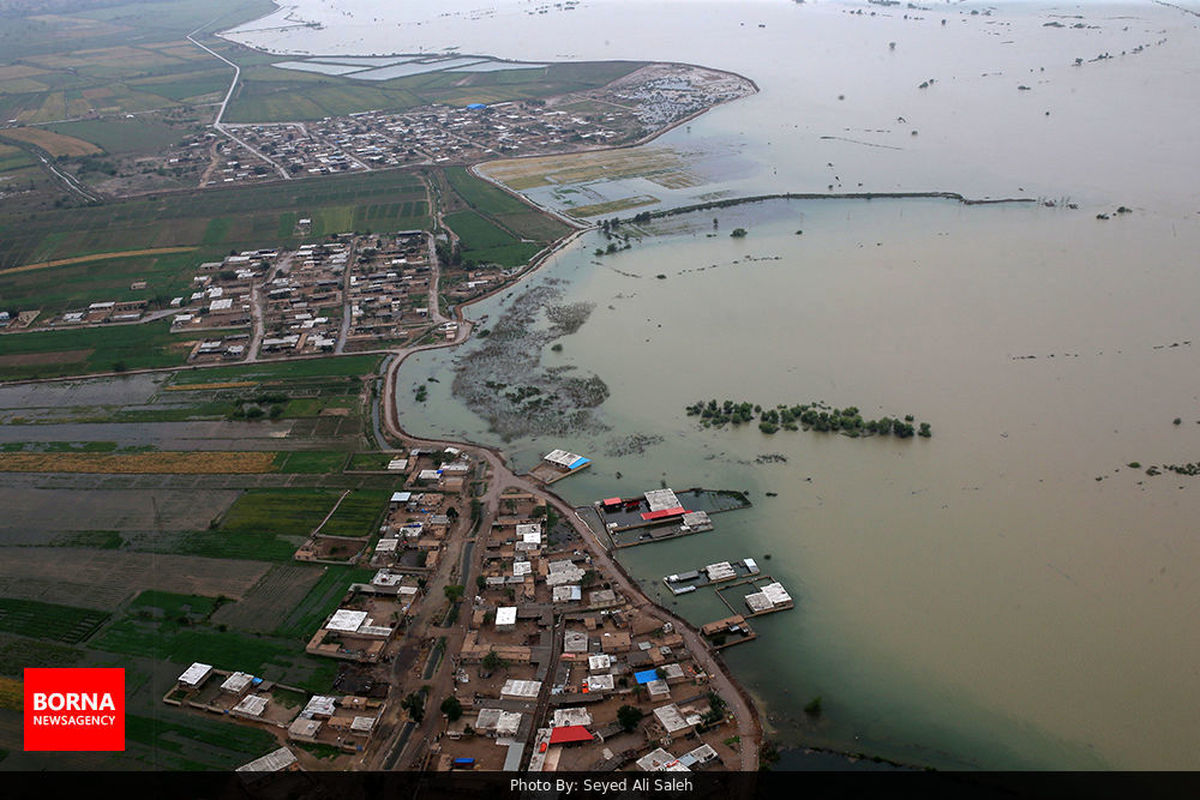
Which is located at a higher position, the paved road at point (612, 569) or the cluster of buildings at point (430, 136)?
the cluster of buildings at point (430, 136)

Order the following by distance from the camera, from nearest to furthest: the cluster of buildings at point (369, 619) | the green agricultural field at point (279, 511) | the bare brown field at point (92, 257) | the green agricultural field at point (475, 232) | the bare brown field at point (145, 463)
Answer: the cluster of buildings at point (369, 619)
the green agricultural field at point (279, 511)
the bare brown field at point (145, 463)
the bare brown field at point (92, 257)
the green agricultural field at point (475, 232)

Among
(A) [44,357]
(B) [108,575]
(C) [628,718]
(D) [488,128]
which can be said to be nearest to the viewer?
(C) [628,718]

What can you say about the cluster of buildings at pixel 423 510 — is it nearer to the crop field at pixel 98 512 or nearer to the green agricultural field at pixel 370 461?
the green agricultural field at pixel 370 461

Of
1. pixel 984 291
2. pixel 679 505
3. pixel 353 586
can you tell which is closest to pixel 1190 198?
pixel 984 291

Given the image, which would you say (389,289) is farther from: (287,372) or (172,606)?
(172,606)

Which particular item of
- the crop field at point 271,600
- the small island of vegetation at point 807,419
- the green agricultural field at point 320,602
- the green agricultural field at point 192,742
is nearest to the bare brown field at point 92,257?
the crop field at point 271,600

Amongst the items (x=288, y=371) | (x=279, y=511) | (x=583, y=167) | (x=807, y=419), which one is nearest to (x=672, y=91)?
(x=583, y=167)
